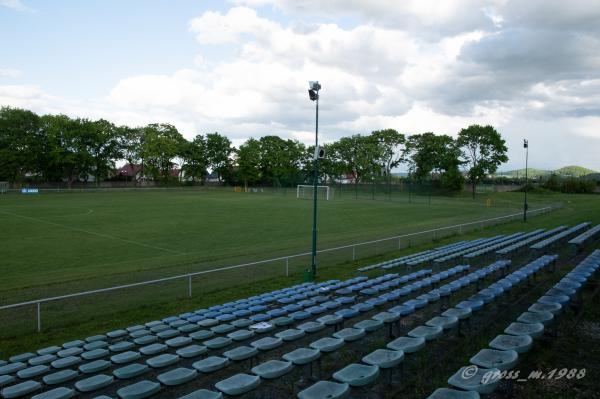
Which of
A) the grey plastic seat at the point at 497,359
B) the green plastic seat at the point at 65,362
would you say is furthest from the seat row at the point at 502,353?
the green plastic seat at the point at 65,362

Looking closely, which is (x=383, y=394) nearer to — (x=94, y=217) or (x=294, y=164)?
(x=94, y=217)

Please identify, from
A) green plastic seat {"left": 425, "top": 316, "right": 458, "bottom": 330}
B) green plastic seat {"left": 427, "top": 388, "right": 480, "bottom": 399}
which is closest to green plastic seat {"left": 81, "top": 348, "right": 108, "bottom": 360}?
green plastic seat {"left": 427, "top": 388, "right": 480, "bottom": 399}

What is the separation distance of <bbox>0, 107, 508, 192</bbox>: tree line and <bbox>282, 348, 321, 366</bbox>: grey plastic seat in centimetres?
7970

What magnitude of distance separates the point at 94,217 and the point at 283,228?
18277mm

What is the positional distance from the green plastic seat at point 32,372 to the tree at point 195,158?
10395 cm

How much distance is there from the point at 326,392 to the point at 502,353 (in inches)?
107

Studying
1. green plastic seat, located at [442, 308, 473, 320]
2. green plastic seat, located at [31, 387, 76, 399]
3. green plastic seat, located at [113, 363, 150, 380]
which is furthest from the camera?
green plastic seat, located at [442, 308, 473, 320]

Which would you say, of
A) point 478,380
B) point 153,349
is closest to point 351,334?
point 478,380

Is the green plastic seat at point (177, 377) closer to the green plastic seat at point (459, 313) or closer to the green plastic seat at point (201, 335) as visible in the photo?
the green plastic seat at point (201, 335)

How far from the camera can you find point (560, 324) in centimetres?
930

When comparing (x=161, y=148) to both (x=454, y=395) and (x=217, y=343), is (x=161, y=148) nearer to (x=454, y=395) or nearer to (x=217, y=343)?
(x=217, y=343)

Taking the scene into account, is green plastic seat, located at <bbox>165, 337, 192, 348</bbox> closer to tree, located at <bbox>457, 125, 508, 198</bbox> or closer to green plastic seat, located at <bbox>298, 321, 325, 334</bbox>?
green plastic seat, located at <bbox>298, 321, 325, 334</bbox>

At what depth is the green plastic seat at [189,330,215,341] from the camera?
835 centimetres

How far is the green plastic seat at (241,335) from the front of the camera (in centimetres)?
807
